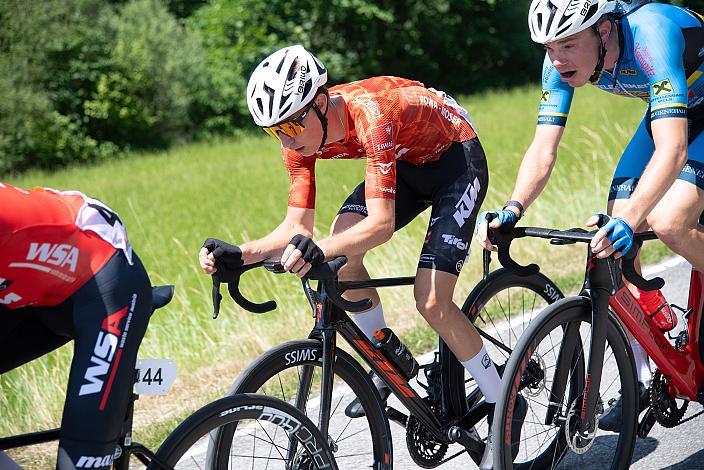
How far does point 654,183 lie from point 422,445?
5.11ft

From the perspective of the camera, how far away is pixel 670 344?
459 centimetres

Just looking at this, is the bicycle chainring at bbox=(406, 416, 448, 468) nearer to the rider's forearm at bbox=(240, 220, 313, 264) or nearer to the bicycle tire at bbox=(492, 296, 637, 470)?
the bicycle tire at bbox=(492, 296, 637, 470)

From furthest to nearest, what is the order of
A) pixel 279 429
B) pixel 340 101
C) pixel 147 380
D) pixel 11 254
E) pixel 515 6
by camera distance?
1. pixel 515 6
2. pixel 340 101
3. pixel 279 429
4. pixel 147 380
5. pixel 11 254

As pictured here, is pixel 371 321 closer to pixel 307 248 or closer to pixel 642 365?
pixel 307 248

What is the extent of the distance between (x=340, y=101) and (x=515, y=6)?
3857 cm

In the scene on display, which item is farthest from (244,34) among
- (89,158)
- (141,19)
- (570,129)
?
(570,129)

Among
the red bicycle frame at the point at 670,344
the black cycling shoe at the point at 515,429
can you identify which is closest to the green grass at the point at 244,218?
the black cycling shoe at the point at 515,429

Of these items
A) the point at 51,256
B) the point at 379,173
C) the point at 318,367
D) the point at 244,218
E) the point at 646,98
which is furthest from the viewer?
the point at 244,218

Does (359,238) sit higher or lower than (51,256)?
lower

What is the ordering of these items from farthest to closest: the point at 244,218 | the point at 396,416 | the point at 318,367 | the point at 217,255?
1. the point at 244,218
2. the point at 396,416
3. the point at 318,367
4. the point at 217,255

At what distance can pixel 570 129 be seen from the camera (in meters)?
20.0

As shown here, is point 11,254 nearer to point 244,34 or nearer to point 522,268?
point 522,268

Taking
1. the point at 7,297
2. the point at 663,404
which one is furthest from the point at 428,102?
the point at 7,297

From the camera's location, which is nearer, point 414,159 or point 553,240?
point 553,240
